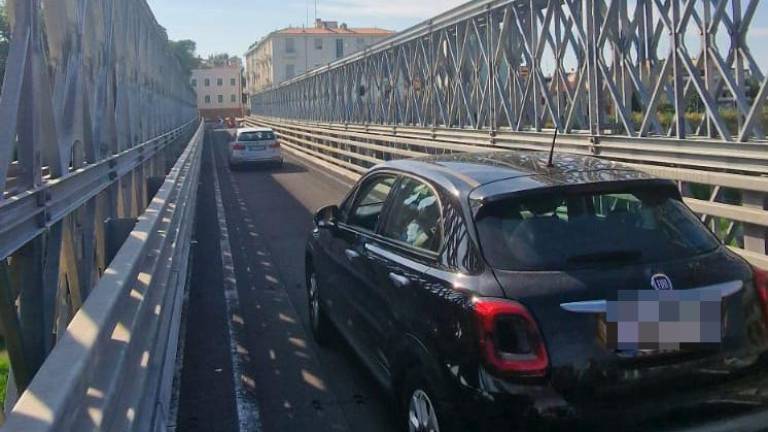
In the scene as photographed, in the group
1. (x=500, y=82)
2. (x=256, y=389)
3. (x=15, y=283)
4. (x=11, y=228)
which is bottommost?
(x=256, y=389)

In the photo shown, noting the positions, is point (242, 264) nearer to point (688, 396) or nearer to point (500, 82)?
point (500, 82)

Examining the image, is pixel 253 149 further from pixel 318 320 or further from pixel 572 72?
pixel 318 320

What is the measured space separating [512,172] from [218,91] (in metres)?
120

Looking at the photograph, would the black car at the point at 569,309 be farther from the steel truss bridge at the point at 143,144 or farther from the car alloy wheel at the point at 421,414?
the steel truss bridge at the point at 143,144

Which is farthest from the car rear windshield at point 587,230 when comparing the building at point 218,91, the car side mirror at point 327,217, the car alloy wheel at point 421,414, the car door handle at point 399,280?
the building at point 218,91

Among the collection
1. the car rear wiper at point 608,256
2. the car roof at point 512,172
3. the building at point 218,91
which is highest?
the building at point 218,91

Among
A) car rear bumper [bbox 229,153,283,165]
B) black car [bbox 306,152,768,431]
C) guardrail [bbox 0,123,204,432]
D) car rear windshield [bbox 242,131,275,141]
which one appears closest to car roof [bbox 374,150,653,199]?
black car [bbox 306,152,768,431]

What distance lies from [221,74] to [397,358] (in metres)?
121

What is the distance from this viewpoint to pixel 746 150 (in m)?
6.51

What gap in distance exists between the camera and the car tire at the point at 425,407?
11.6 ft

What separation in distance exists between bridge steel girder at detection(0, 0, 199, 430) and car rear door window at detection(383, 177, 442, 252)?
1571 mm

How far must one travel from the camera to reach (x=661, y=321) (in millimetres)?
3406

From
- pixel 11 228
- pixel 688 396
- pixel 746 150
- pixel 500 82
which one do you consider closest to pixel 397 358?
pixel 688 396

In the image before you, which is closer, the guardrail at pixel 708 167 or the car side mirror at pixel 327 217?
the car side mirror at pixel 327 217
